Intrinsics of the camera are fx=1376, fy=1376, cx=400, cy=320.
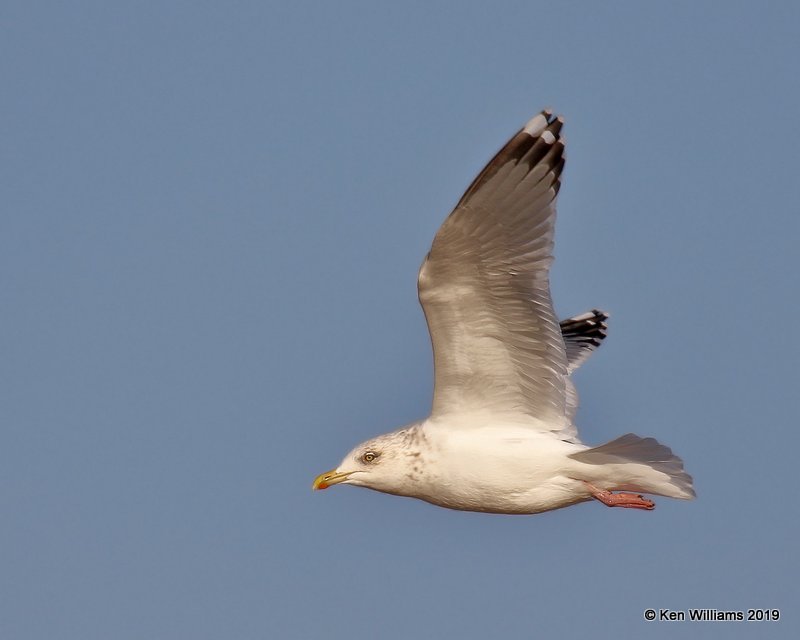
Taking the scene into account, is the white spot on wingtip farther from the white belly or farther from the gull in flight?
the white belly

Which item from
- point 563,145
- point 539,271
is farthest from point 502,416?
point 563,145

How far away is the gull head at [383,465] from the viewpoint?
1058 centimetres

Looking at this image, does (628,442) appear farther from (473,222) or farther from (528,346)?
(473,222)

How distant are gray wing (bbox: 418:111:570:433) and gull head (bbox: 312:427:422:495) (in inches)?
15.1

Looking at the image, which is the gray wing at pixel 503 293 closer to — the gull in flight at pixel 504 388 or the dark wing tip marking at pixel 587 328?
the gull in flight at pixel 504 388

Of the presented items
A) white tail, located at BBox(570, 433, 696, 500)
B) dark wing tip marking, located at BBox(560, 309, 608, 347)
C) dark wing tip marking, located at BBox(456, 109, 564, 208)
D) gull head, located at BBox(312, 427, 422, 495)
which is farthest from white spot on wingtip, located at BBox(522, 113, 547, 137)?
dark wing tip marking, located at BBox(560, 309, 608, 347)

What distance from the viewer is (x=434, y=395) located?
34.6 feet

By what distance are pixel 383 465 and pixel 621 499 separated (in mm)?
1837

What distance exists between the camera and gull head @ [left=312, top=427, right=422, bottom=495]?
10.6 metres

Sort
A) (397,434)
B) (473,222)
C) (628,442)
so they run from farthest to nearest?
(397,434), (628,442), (473,222)

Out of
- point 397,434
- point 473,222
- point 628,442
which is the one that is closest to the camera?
point 473,222

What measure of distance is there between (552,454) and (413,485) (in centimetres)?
110

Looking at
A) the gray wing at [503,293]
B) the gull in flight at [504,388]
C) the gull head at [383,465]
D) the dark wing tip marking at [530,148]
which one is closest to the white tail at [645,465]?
the gull in flight at [504,388]

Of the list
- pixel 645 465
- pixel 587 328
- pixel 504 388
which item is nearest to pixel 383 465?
pixel 504 388
